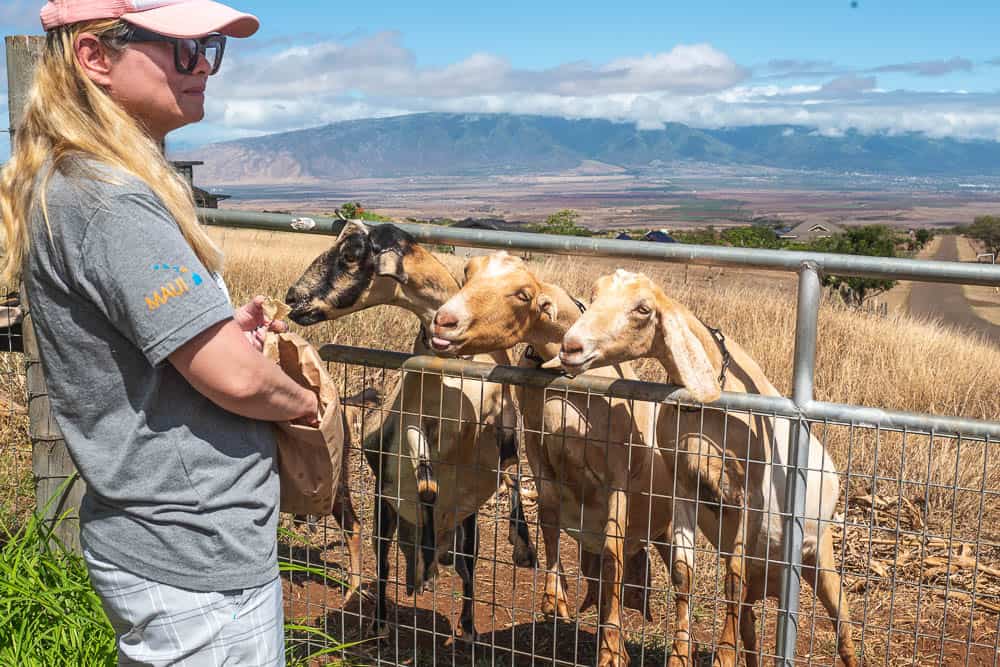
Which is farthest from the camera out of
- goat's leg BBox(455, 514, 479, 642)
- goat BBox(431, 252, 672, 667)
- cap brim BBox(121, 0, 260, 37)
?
goat's leg BBox(455, 514, 479, 642)

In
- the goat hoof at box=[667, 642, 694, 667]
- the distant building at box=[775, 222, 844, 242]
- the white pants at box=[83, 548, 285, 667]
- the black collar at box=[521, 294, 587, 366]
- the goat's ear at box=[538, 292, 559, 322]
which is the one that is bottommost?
the distant building at box=[775, 222, 844, 242]

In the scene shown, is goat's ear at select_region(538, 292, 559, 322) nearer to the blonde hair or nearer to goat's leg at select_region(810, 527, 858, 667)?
goat's leg at select_region(810, 527, 858, 667)

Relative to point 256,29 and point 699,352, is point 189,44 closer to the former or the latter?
point 256,29

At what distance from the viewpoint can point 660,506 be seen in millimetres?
4016

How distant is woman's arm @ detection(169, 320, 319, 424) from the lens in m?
1.96

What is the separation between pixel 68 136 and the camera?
199cm

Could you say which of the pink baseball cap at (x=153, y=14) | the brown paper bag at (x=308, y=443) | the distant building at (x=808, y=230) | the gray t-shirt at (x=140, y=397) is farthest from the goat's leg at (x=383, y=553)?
the distant building at (x=808, y=230)

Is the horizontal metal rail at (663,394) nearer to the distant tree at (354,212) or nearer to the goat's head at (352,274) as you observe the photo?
the goat's head at (352,274)

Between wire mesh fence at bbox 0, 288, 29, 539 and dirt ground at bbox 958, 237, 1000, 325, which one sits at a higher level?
wire mesh fence at bbox 0, 288, 29, 539

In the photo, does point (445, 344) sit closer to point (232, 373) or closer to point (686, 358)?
point (686, 358)

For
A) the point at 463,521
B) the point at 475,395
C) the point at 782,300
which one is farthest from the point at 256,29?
the point at 782,300

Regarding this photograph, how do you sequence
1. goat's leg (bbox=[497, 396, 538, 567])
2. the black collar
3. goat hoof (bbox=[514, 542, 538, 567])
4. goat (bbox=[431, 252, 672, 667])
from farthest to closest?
goat hoof (bbox=[514, 542, 538, 567])
goat's leg (bbox=[497, 396, 538, 567])
the black collar
goat (bbox=[431, 252, 672, 667])

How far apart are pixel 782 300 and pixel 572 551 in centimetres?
837

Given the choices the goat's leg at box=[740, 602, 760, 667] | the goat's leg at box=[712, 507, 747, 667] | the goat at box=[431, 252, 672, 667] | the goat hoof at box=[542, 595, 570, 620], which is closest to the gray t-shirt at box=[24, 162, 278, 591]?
the goat at box=[431, 252, 672, 667]
